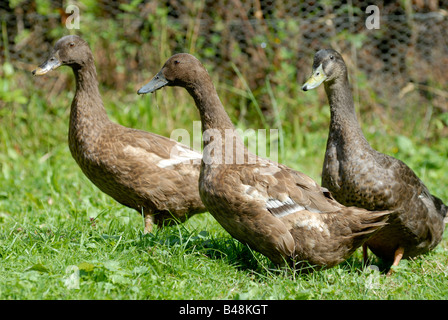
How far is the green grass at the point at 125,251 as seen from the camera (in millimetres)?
3307

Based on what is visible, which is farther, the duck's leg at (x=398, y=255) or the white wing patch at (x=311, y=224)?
the duck's leg at (x=398, y=255)

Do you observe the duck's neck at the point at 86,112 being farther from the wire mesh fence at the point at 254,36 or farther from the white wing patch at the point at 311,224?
the wire mesh fence at the point at 254,36

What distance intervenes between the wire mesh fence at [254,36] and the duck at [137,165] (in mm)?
3309

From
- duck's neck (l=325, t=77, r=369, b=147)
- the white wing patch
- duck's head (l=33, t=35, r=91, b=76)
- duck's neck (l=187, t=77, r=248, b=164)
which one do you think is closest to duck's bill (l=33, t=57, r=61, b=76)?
duck's head (l=33, t=35, r=91, b=76)

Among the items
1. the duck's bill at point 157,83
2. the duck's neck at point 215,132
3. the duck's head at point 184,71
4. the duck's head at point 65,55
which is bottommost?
the duck's neck at point 215,132

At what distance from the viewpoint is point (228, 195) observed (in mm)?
3633

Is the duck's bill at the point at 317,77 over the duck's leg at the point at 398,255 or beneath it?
over

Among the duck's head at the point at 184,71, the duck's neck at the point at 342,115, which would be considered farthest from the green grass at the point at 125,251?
the duck's head at the point at 184,71

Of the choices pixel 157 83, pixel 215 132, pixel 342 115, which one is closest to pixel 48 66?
pixel 157 83

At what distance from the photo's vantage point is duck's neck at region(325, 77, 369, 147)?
418 cm

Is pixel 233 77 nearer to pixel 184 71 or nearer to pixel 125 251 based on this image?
pixel 184 71

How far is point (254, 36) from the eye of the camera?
8375 mm

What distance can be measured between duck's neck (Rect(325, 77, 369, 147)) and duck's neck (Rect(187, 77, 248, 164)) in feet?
2.48
